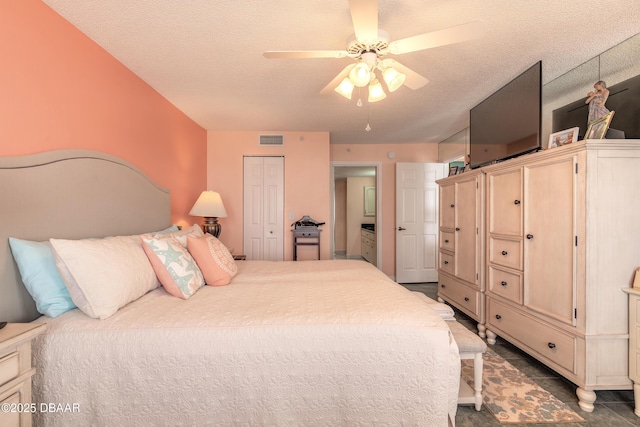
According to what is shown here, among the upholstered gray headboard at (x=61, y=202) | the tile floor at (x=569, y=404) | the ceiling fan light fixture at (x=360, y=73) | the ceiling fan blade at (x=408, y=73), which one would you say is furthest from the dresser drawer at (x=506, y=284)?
Answer: the upholstered gray headboard at (x=61, y=202)

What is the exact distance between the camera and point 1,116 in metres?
1.29

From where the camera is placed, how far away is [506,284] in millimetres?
2303

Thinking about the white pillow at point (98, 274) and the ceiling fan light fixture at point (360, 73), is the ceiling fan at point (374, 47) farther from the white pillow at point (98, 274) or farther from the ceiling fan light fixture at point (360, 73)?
the white pillow at point (98, 274)

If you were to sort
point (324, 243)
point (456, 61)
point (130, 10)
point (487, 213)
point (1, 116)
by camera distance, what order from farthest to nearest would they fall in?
point (324, 243) → point (487, 213) → point (456, 61) → point (130, 10) → point (1, 116)

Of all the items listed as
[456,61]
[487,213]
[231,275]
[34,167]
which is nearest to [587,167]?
[487,213]

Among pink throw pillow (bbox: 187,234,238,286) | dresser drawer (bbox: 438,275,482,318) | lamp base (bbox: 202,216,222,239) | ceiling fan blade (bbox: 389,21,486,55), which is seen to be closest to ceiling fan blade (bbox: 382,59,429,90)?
ceiling fan blade (bbox: 389,21,486,55)

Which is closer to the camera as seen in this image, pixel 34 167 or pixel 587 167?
pixel 34 167

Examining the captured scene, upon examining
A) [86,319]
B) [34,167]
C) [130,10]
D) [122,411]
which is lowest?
[122,411]

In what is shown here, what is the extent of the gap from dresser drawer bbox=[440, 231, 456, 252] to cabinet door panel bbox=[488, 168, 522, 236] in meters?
0.67

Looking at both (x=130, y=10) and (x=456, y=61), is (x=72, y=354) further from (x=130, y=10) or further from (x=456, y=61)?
(x=456, y=61)

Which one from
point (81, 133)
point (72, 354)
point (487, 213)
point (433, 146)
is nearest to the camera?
point (72, 354)

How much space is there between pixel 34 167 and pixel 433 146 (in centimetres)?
491

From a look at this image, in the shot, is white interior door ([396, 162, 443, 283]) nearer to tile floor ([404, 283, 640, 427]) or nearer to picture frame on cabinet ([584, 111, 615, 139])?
tile floor ([404, 283, 640, 427])

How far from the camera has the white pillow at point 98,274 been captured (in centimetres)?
124
